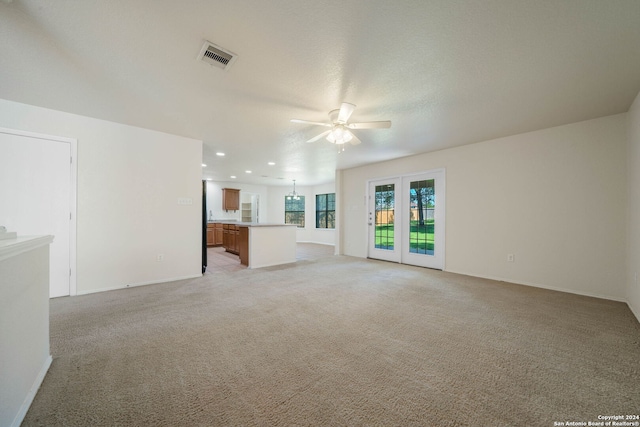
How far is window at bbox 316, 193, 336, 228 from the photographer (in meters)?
9.55

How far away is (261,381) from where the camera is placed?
1.57 m

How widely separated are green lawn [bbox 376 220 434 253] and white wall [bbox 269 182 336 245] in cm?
367

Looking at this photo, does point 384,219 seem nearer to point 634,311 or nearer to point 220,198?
point 634,311

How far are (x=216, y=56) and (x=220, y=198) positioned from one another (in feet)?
26.6

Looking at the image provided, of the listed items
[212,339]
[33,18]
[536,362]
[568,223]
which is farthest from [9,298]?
[568,223]

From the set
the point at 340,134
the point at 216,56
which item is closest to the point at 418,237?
the point at 340,134

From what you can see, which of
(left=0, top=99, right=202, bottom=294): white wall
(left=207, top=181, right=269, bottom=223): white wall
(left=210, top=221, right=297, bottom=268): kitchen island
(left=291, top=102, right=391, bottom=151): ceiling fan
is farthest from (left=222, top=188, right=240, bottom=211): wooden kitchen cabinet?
(left=291, top=102, right=391, bottom=151): ceiling fan

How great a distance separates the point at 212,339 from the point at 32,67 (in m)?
3.12

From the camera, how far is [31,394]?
1384 mm

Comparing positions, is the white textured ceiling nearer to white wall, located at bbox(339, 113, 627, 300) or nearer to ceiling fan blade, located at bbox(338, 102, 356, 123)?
ceiling fan blade, located at bbox(338, 102, 356, 123)

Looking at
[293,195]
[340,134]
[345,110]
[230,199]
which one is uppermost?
[345,110]

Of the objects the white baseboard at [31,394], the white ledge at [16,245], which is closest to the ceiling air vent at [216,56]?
the white ledge at [16,245]

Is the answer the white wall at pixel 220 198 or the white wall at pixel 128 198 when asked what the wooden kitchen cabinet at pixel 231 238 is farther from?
the white wall at pixel 128 198

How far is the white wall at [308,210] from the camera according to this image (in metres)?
9.65
